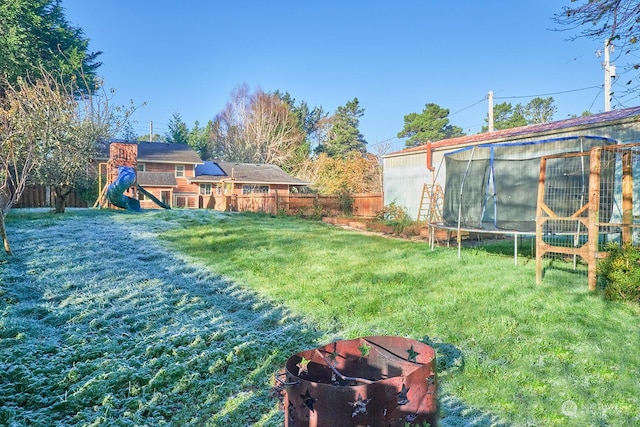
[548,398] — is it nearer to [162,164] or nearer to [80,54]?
[80,54]

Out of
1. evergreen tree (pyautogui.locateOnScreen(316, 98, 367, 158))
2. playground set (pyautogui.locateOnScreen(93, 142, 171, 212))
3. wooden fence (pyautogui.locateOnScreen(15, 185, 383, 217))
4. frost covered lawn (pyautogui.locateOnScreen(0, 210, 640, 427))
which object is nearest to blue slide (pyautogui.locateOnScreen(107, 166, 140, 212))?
playground set (pyautogui.locateOnScreen(93, 142, 171, 212))

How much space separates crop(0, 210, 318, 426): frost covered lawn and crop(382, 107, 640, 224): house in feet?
16.4

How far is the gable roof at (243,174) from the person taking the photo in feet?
97.2

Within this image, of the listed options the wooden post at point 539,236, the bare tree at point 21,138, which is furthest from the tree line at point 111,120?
the wooden post at point 539,236

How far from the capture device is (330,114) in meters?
47.3

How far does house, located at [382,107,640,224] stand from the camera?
24.9ft

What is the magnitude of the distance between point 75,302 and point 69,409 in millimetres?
2134

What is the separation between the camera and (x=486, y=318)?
4.05 meters

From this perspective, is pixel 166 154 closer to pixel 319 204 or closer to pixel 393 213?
pixel 319 204

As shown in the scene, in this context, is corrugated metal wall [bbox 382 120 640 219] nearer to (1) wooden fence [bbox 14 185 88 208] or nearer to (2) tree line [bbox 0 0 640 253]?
(2) tree line [bbox 0 0 640 253]

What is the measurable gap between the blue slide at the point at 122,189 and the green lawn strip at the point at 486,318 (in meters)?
9.74

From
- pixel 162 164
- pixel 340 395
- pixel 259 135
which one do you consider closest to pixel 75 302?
pixel 340 395

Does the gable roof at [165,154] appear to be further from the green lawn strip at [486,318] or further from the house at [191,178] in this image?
the green lawn strip at [486,318]

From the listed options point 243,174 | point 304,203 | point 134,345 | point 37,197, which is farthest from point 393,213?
point 37,197
